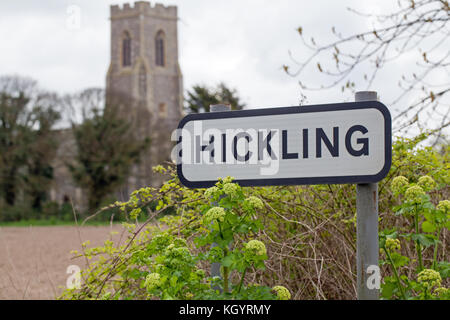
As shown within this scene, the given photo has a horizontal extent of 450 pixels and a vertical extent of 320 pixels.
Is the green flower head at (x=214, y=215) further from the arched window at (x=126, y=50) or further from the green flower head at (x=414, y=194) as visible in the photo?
the arched window at (x=126, y=50)

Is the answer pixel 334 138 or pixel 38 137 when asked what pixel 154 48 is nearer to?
pixel 38 137

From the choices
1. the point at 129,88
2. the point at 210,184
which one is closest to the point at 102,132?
the point at 129,88

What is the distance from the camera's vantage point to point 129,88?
65375 millimetres

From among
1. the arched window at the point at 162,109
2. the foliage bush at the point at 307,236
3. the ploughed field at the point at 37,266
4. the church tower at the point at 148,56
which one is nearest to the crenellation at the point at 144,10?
the church tower at the point at 148,56

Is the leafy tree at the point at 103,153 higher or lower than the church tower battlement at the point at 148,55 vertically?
lower

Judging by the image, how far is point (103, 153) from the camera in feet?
116

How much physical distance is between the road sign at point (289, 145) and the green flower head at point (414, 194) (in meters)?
0.14

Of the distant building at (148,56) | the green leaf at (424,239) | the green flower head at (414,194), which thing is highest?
the distant building at (148,56)

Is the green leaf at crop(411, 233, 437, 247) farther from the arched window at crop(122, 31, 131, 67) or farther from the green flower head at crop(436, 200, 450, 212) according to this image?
the arched window at crop(122, 31, 131, 67)

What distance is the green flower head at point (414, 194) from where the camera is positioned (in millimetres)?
1952

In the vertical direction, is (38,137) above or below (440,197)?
above

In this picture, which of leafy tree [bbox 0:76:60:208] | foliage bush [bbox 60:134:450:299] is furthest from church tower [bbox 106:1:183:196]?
foliage bush [bbox 60:134:450:299]

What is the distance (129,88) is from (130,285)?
208 ft

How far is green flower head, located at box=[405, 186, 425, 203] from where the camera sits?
6.40 feet
